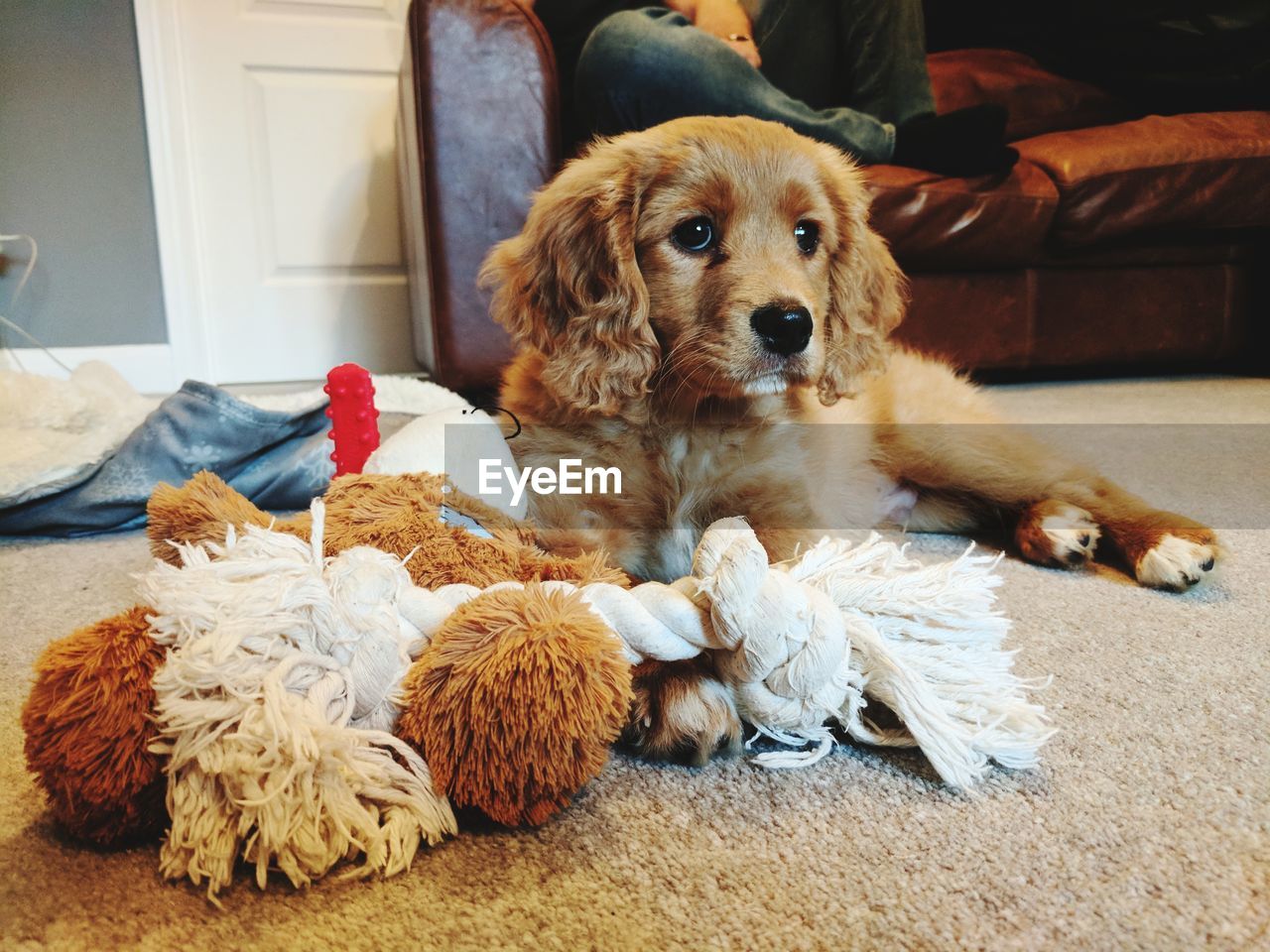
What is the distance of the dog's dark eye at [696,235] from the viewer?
4.00ft

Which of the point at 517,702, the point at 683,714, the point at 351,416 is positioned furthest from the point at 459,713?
the point at 351,416

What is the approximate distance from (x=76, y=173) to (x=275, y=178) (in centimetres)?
66

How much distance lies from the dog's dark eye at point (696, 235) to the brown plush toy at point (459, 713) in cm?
67

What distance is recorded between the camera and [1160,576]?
1287 mm

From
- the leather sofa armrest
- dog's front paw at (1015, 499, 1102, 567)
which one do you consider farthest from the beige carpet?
the leather sofa armrest

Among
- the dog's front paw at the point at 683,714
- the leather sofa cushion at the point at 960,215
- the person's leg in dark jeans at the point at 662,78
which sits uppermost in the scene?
the person's leg in dark jeans at the point at 662,78

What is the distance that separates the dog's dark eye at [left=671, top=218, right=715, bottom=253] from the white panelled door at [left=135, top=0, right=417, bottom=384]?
2576 mm

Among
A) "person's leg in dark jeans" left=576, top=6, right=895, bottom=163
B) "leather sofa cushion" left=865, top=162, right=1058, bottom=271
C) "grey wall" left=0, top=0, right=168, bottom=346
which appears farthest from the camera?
"grey wall" left=0, top=0, right=168, bottom=346

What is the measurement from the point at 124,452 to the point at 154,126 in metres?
2.06

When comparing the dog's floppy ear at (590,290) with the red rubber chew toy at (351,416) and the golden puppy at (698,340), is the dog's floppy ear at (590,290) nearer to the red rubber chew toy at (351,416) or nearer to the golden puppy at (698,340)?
the golden puppy at (698,340)

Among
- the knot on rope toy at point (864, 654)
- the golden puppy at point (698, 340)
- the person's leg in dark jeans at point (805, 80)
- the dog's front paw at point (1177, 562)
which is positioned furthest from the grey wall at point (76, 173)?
the dog's front paw at point (1177, 562)

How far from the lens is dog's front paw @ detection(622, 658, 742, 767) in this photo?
31.2 inches

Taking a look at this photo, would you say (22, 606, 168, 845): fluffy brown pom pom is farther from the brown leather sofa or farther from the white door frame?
the white door frame

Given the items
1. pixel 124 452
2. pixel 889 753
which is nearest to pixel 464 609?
pixel 889 753
